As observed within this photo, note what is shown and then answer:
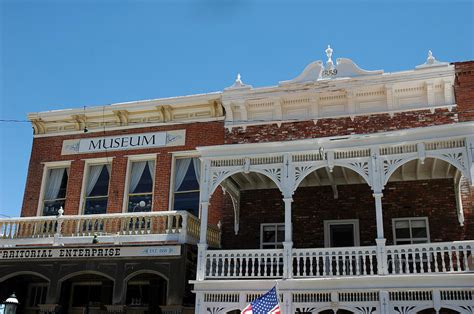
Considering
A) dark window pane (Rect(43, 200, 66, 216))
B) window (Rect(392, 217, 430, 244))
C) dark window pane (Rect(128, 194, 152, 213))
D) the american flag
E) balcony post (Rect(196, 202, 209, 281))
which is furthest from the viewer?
dark window pane (Rect(43, 200, 66, 216))

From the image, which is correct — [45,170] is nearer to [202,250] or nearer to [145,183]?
[145,183]

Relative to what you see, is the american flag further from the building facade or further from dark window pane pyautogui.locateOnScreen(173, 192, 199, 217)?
dark window pane pyautogui.locateOnScreen(173, 192, 199, 217)

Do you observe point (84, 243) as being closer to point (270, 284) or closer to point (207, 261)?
point (207, 261)

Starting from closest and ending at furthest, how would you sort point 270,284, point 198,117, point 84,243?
point 270,284
point 84,243
point 198,117

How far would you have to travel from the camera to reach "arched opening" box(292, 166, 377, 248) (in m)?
16.3

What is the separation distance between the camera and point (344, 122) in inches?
675

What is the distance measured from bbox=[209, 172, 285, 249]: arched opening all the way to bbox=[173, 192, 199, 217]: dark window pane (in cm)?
65

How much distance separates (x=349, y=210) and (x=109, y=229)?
7298 mm

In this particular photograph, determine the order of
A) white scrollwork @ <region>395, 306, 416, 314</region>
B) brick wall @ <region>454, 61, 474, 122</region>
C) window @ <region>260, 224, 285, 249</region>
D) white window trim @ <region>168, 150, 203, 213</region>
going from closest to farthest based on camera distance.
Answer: white scrollwork @ <region>395, 306, 416, 314</region>
brick wall @ <region>454, 61, 474, 122</region>
window @ <region>260, 224, 285, 249</region>
white window trim @ <region>168, 150, 203, 213</region>

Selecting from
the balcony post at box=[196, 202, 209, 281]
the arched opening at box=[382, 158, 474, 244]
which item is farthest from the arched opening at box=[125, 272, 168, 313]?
the arched opening at box=[382, 158, 474, 244]

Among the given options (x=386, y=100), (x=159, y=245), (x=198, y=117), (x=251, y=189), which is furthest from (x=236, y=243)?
(x=386, y=100)

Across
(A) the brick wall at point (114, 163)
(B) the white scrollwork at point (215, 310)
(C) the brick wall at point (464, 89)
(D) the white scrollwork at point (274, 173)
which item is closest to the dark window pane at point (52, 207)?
(A) the brick wall at point (114, 163)

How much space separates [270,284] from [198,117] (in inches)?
285

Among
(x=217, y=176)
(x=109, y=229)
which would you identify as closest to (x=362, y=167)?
(x=217, y=176)
